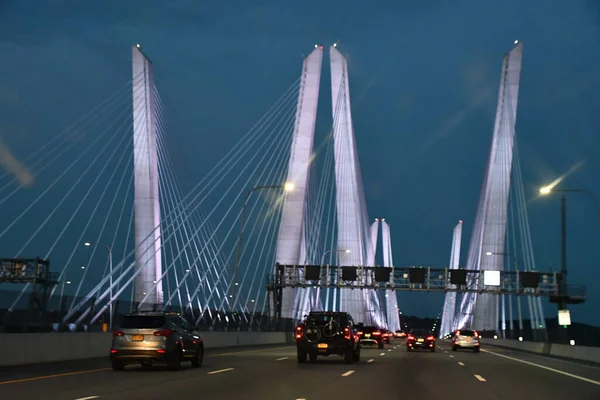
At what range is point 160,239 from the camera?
162 feet

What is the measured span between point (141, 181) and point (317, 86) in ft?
50.4

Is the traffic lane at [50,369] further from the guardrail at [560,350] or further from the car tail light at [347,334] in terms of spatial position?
the guardrail at [560,350]

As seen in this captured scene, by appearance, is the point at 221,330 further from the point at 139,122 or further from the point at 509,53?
the point at 509,53

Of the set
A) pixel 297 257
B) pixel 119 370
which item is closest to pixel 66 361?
pixel 119 370

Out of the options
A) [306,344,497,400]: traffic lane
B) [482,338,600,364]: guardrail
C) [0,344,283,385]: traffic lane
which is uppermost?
[482,338,600,364]: guardrail

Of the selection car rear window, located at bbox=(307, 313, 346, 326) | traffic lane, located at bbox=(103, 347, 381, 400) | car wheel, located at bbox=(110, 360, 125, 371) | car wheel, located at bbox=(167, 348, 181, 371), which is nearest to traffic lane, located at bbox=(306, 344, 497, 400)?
traffic lane, located at bbox=(103, 347, 381, 400)

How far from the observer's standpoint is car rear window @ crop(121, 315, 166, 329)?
81.3ft

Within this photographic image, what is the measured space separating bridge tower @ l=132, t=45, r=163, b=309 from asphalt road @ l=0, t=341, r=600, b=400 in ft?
65.5

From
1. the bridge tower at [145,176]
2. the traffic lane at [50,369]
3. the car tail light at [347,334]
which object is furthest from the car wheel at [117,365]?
the bridge tower at [145,176]

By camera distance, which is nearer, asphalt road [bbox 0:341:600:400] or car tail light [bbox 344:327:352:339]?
asphalt road [bbox 0:341:600:400]

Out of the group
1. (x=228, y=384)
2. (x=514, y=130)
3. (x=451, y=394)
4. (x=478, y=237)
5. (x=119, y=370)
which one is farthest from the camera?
(x=478, y=237)

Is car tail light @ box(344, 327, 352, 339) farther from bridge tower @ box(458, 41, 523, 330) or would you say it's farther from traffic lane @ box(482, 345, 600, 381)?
bridge tower @ box(458, 41, 523, 330)

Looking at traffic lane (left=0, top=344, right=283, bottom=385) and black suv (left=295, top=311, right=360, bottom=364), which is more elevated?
black suv (left=295, top=311, right=360, bottom=364)

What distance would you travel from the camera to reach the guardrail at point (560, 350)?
3831cm
